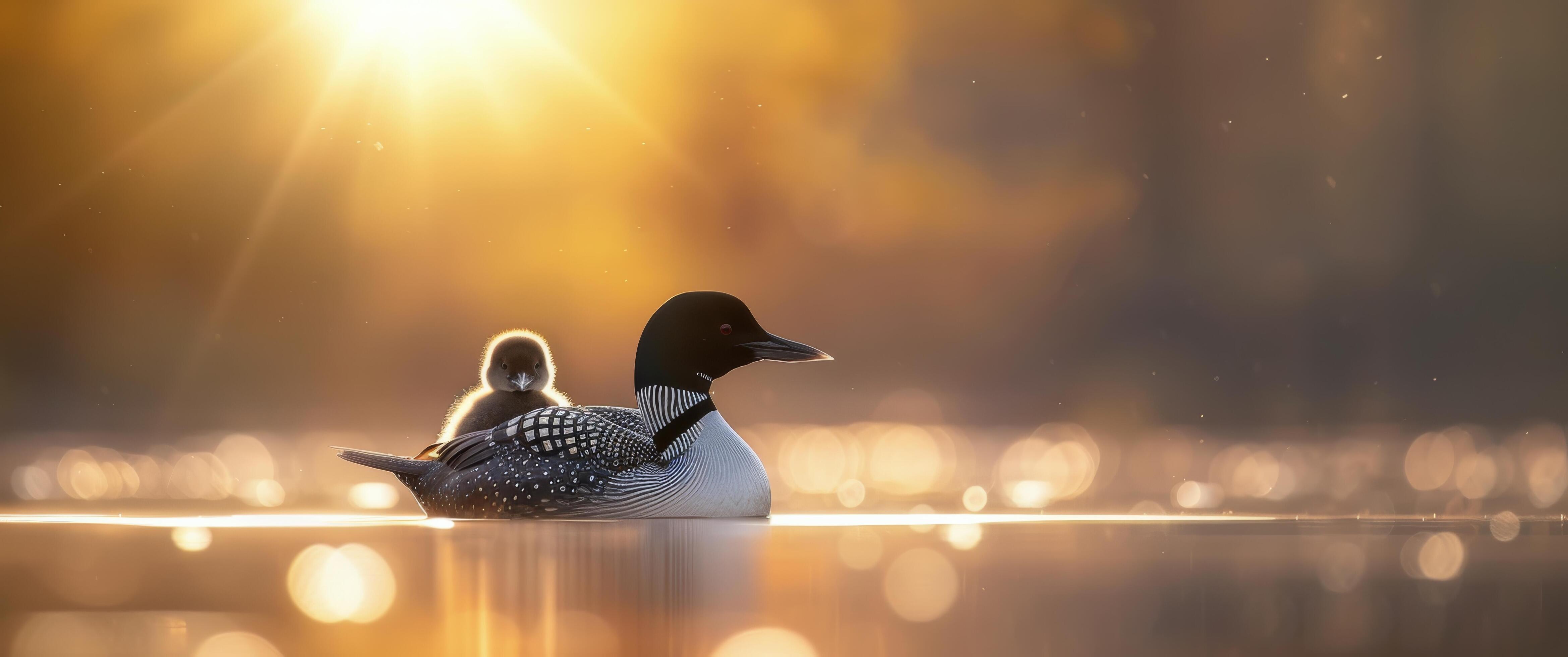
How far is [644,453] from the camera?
5.79 m

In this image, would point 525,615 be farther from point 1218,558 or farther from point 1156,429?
point 1156,429

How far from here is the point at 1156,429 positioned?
18891mm

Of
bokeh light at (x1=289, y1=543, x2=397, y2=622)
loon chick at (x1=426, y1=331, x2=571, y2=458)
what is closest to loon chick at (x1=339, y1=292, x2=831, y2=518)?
loon chick at (x1=426, y1=331, x2=571, y2=458)

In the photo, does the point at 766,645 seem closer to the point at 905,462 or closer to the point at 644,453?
the point at 644,453

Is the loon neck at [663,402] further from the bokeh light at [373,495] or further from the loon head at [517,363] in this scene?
the bokeh light at [373,495]

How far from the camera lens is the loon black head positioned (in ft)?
19.8

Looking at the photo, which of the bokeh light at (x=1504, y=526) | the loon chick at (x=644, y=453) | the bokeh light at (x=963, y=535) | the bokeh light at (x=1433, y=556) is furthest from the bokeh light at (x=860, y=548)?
the bokeh light at (x=1504, y=526)

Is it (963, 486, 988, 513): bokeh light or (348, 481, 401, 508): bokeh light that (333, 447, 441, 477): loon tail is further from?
(963, 486, 988, 513): bokeh light

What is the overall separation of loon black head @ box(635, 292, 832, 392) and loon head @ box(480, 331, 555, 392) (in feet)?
2.21

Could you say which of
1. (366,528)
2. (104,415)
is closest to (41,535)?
(366,528)

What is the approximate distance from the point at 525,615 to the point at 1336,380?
82.0 ft

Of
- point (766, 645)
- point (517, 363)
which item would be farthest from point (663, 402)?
point (766, 645)

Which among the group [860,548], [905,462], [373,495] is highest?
[905,462]

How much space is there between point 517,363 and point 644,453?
1.06m
